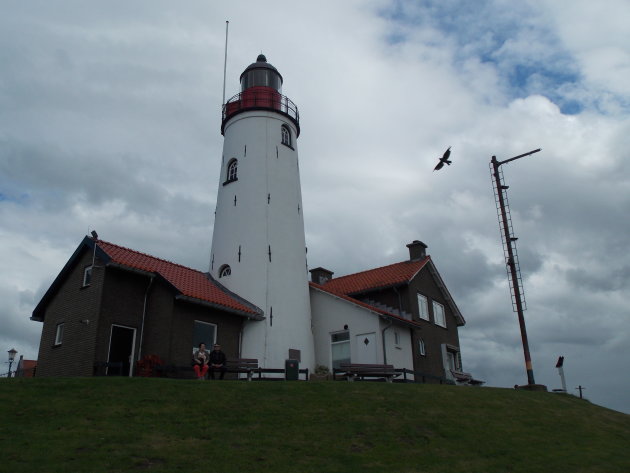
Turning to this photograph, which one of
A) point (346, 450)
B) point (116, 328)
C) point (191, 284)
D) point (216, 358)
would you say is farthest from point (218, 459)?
point (191, 284)

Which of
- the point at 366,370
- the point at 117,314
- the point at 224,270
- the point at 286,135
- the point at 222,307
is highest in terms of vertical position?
the point at 286,135

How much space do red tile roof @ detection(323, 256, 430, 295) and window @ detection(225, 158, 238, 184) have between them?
772cm

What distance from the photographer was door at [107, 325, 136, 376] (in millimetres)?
22344

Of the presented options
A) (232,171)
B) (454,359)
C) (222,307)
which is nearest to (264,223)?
(232,171)

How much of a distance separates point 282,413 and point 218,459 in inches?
155

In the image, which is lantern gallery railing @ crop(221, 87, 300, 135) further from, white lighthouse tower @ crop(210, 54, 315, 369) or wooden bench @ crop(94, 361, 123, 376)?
wooden bench @ crop(94, 361, 123, 376)

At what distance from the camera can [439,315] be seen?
33.9 meters

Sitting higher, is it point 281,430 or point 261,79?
point 261,79

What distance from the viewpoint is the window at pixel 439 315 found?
109 feet

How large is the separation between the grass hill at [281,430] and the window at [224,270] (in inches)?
414

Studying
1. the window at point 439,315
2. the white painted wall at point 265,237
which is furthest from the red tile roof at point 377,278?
the white painted wall at point 265,237

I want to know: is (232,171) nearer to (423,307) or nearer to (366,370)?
(423,307)

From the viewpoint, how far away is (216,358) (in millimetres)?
21422

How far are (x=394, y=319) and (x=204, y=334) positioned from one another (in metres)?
9.21
